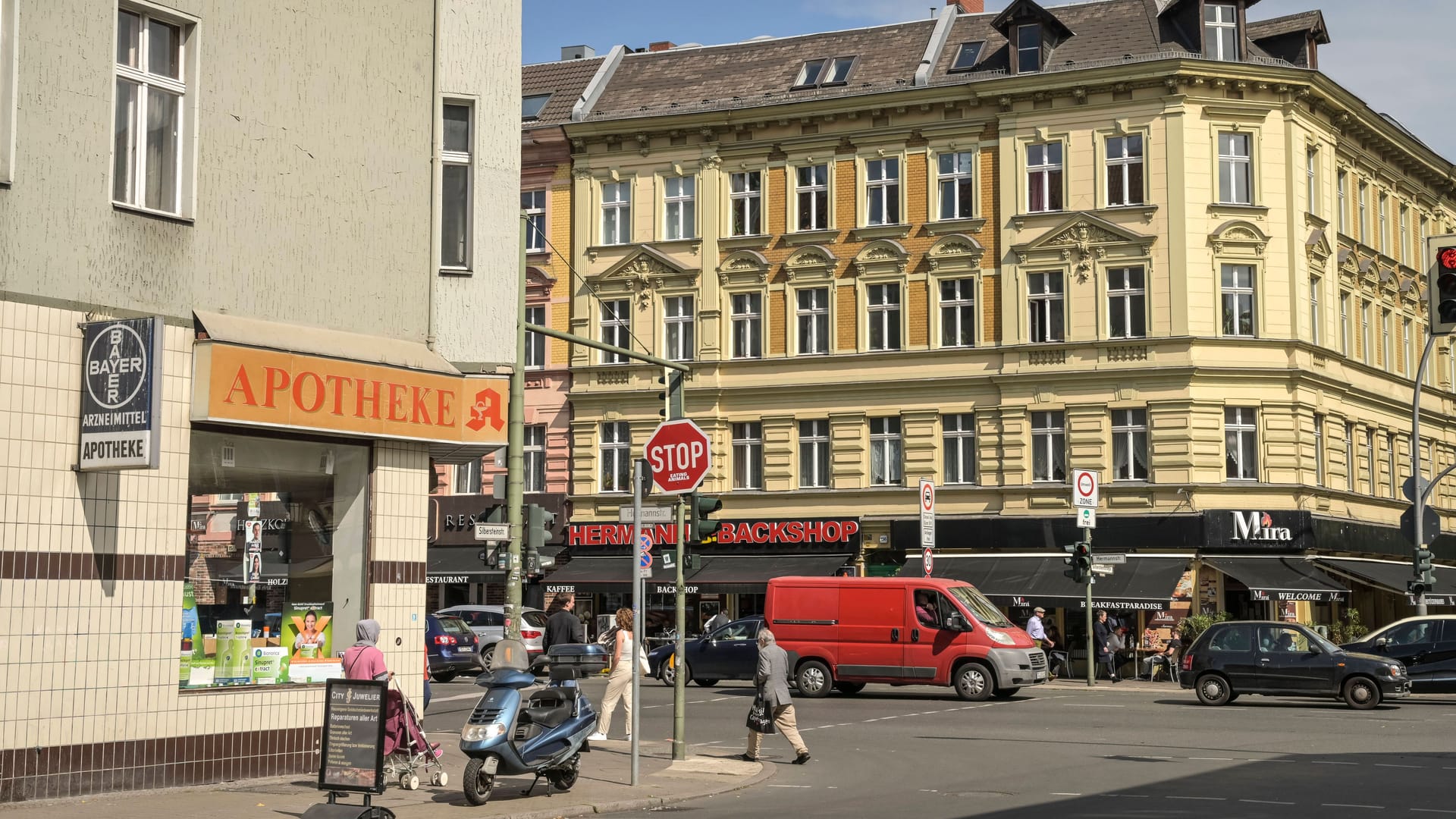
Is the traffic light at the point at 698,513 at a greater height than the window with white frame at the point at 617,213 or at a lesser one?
lesser

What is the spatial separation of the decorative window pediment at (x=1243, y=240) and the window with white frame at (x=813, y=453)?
11.0 meters

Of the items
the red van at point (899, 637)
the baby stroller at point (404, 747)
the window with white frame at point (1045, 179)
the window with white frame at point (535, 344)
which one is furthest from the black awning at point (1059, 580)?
the baby stroller at point (404, 747)

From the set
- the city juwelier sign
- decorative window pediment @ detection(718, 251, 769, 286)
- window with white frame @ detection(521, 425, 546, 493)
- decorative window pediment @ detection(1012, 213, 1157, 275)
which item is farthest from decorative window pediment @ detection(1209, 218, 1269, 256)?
the city juwelier sign

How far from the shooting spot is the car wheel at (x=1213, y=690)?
28891 millimetres

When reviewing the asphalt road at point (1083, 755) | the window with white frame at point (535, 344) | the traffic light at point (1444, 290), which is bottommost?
the asphalt road at point (1083, 755)

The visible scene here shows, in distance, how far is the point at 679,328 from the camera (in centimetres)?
4691

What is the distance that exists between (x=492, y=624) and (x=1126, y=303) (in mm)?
16936

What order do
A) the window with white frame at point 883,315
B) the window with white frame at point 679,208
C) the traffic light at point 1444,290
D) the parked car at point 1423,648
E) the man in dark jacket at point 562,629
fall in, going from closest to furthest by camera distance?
1. the traffic light at point 1444,290
2. the man in dark jacket at point 562,629
3. the parked car at point 1423,648
4. the window with white frame at point 883,315
5. the window with white frame at point 679,208

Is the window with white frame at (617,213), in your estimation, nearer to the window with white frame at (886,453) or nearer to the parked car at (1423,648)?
the window with white frame at (886,453)

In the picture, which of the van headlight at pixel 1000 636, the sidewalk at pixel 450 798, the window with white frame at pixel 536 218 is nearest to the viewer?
the sidewalk at pixel 450 798

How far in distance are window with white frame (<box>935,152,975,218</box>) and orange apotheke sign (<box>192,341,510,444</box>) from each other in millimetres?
27262

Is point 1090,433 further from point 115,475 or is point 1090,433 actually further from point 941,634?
point 115,475

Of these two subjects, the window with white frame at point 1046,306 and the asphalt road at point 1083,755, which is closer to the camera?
the asphalt road at point 1083,755

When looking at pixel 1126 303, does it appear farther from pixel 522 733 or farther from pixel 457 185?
pixel 522 733
